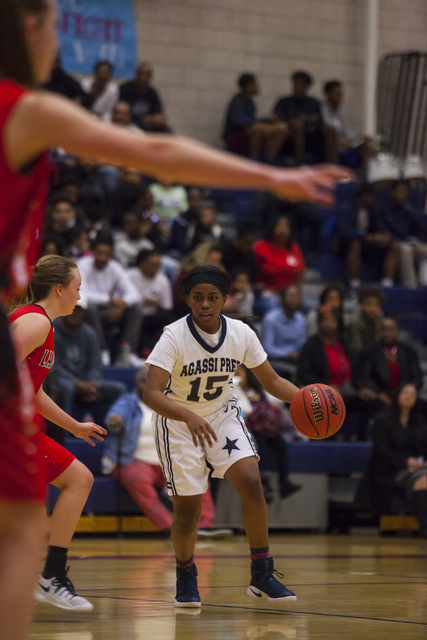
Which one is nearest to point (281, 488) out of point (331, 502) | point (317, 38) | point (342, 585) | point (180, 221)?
point (331, 502)

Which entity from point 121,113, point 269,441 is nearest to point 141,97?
point 121,113

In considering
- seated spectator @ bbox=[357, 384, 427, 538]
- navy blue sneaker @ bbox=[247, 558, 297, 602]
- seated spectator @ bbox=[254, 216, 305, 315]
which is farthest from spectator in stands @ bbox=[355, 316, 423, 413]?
navy blue sneaker @ bbox=[247, 558, 297, 602]

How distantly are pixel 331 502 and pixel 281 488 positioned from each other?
83 cm

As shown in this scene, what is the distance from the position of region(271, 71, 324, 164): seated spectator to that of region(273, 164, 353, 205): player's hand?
1274cm

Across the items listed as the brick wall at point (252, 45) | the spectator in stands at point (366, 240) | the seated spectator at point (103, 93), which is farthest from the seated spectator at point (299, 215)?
the brick wall at point (252, 45)

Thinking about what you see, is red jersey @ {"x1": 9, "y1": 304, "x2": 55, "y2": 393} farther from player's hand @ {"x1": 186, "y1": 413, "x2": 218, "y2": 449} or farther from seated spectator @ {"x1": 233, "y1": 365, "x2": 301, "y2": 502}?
seated spectator @ {"x1": 233, "y1": 365, "x2": 301, "y2": 502}

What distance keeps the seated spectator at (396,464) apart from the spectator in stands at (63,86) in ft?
19.8

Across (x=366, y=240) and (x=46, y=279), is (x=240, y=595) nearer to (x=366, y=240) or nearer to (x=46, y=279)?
(x=46, y=279)

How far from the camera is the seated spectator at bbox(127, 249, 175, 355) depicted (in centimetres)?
1067

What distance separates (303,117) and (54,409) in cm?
1121

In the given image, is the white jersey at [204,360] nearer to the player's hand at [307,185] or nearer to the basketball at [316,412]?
the basketball at [316,412]

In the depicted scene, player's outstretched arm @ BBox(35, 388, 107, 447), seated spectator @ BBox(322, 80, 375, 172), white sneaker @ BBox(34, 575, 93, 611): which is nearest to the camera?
player's outstretched arm @ BBox(35, 388, 107, 447)

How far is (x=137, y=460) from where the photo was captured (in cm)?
899

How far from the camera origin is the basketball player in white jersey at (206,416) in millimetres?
4918
